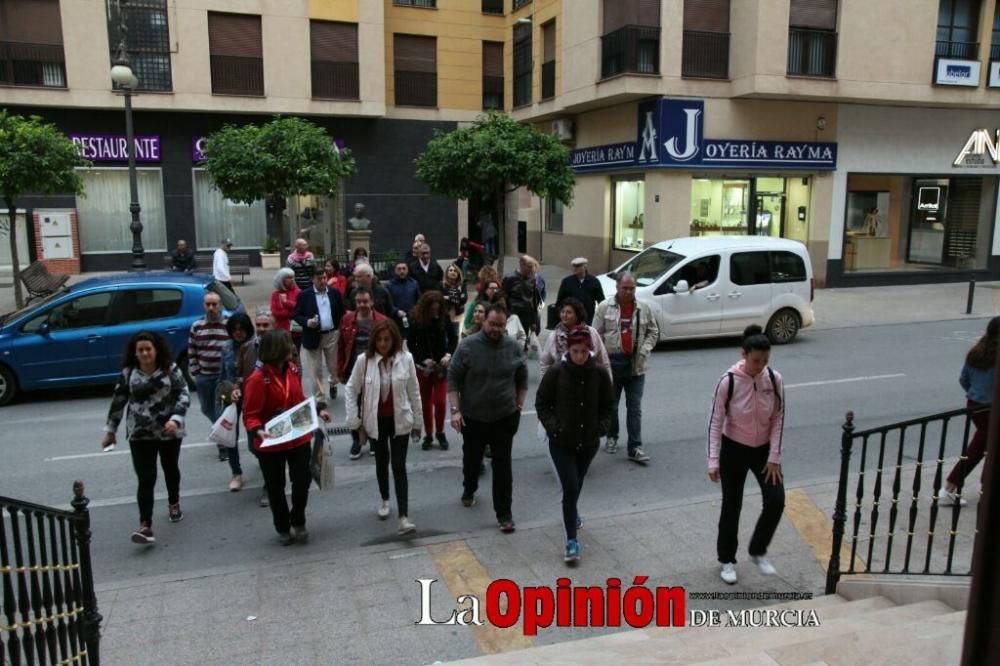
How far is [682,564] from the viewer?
5.68 meters

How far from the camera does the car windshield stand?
1357 cm

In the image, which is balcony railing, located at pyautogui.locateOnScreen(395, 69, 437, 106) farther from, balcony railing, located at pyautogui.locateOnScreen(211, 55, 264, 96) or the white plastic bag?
the white plastic bag

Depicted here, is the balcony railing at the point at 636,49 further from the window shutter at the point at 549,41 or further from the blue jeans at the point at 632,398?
the blue jeans at the point at 632,398

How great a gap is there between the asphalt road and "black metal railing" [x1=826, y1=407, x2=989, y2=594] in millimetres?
699

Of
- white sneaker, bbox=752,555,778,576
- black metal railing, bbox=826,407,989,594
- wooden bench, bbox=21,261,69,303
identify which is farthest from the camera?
wooden bench, bbox=21,261,69,303

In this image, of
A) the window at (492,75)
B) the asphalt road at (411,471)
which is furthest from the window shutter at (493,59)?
the asphalt road at (411,471)

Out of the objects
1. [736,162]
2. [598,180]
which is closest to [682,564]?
[736,162]

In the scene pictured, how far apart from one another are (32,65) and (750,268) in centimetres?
2029

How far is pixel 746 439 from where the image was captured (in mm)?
5305

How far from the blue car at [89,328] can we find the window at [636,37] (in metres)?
13.2

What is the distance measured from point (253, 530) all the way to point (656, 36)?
57.2ft

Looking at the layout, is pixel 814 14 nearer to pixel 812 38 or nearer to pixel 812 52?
pixel 812 38

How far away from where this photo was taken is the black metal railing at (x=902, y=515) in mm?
4922

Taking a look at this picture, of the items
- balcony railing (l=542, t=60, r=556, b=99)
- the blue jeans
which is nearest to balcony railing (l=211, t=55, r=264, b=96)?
balcony railing (l=542, t=60, r=556, b=99)
